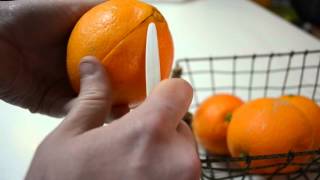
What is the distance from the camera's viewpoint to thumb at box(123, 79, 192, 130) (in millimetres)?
300

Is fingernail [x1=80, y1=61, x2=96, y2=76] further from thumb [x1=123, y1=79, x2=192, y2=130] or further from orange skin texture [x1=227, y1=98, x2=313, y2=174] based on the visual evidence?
orange skin texture [x1=227, y1=98, x2=313, y2=174]

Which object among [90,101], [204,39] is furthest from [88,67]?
[204,39]

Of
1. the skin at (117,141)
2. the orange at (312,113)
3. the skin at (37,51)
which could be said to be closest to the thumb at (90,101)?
the skin at (117,141)

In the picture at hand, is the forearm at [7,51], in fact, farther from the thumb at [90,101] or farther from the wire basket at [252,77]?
the wire basket at [252,77]

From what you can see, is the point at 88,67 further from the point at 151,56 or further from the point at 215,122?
the point at 215,122

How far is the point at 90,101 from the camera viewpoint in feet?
1.14

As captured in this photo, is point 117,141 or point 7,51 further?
point 7,51

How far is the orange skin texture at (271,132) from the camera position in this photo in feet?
1.41

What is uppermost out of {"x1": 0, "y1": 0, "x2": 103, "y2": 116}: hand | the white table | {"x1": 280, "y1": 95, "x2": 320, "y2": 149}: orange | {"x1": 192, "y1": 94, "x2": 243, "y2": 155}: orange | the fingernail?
the fingernail

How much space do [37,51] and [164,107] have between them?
282 millimetres

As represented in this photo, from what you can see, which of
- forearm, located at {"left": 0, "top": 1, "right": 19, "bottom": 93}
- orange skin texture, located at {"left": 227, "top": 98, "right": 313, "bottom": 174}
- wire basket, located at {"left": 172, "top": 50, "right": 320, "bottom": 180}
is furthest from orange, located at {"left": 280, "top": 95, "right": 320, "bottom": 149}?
A: forearm, located at {"left": 0, "top": 1, "right": 19, "bottom": 93}

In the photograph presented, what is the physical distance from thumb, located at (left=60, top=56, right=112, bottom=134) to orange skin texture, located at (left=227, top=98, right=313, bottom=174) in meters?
0.18

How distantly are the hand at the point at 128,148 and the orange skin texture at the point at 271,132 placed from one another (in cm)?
14

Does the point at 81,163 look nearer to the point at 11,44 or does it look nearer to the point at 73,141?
the point at 73,141
